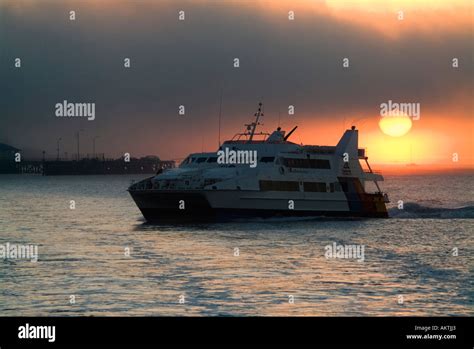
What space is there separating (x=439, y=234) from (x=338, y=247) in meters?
13.9

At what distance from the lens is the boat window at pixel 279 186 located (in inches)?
2328

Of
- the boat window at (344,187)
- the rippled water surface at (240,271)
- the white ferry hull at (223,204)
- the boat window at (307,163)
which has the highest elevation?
the boat window at (307,163)

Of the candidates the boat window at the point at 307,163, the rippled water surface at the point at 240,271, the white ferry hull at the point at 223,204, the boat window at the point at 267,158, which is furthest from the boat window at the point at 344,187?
the boat window at the point at 267,158

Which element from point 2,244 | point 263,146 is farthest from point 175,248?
point 263,146

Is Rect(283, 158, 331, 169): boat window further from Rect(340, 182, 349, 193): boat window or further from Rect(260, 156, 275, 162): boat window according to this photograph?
Rect(340, 182, 349, 193): boat window

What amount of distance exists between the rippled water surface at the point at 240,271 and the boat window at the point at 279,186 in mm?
2287

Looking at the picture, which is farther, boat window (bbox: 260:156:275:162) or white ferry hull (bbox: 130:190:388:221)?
boat window (bbox: 260:156:275:162)

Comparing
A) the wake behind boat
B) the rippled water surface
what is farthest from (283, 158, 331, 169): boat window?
the rippled water surface

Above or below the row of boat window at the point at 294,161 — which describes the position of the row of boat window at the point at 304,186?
below

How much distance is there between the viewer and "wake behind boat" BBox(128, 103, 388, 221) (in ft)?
190

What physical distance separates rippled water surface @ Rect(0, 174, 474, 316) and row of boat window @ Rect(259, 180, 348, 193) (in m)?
2.35

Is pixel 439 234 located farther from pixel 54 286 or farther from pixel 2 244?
pixel 54 286

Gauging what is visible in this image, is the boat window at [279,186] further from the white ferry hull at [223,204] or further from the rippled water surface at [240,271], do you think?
the rippled water surface at [240,271]

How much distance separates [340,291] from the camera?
2994 centimetres
